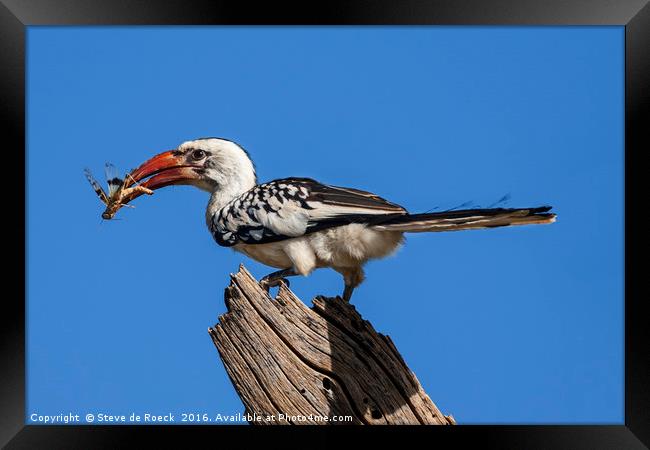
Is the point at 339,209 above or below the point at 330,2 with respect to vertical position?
below

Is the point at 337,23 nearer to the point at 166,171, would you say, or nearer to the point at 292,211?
the point at 292,211

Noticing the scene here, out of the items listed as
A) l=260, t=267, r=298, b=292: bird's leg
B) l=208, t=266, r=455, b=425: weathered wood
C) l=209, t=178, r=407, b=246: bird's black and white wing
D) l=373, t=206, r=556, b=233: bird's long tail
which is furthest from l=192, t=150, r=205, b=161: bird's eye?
l=373, t=206, r=556, b=233: bird's long tail

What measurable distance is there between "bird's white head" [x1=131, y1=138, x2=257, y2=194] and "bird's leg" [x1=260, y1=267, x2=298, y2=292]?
37.4 inches

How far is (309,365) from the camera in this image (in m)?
5.60

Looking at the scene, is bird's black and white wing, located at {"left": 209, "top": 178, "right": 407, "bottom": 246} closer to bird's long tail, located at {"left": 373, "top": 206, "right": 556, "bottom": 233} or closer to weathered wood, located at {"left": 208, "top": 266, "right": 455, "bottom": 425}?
bird's long tail, located at {"left": 373, "top": 206, "right": 556, "bottom": 233}

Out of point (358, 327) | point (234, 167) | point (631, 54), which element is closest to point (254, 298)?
point (358, 327)

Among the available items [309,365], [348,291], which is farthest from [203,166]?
[309,365]

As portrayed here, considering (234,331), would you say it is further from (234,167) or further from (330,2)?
(330,2)

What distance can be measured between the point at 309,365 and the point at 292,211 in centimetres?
131

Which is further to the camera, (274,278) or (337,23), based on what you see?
(274,278)

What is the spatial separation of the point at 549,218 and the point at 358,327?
1.51 m

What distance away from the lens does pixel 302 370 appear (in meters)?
5.57

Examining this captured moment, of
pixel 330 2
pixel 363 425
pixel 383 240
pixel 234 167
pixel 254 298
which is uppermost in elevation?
pixel 330 2


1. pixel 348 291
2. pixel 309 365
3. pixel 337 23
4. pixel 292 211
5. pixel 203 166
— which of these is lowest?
pixel 309 365
